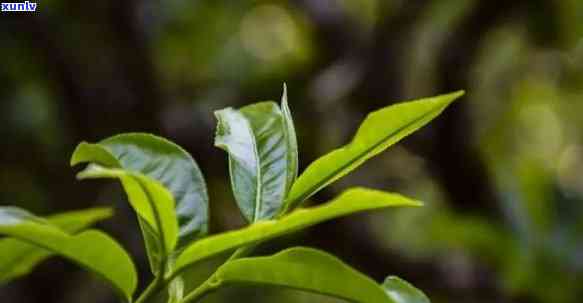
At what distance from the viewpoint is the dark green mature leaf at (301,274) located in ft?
1.55

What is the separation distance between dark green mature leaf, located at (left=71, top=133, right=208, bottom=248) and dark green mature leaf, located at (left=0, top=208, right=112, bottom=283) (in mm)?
110

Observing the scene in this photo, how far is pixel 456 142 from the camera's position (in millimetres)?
1768

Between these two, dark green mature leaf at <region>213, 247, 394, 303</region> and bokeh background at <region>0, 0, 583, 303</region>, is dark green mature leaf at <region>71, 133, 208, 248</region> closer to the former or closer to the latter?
dark green mature leaf at <region>213, 247, 394, 303</region>

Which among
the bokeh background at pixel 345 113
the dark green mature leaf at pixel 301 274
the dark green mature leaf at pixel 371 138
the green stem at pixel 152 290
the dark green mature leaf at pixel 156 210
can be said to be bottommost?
the bokeh background at pixel 345 113

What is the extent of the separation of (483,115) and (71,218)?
1.40 meters

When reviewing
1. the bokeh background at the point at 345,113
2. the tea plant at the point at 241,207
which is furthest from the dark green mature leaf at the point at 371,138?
the bokeh background at the point at 345,113

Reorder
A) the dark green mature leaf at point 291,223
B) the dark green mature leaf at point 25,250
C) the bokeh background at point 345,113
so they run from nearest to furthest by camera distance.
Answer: the dark green mature leaf at point 291,223, the dark green mature leaf at point 25,250, the bokeh background at point 345,113

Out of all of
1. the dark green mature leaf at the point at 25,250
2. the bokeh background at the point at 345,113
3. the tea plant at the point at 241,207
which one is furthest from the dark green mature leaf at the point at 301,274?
the bokeh background at the point at 345,113

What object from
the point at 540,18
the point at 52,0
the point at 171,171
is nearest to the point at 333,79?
the point at 540,18

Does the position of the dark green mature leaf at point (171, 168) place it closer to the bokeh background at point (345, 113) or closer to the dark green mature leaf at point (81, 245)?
the dark green mature leaf at point (81, 245)

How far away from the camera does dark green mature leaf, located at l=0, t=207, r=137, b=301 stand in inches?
17.8

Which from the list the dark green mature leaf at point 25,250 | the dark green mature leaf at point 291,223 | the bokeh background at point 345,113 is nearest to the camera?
the dark green mature leaf at point 291,223

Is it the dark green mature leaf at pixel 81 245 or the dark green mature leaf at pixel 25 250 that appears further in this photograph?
the dark green mature leaf at pixel 25 250

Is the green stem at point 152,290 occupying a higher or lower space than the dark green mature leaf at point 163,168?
lower
